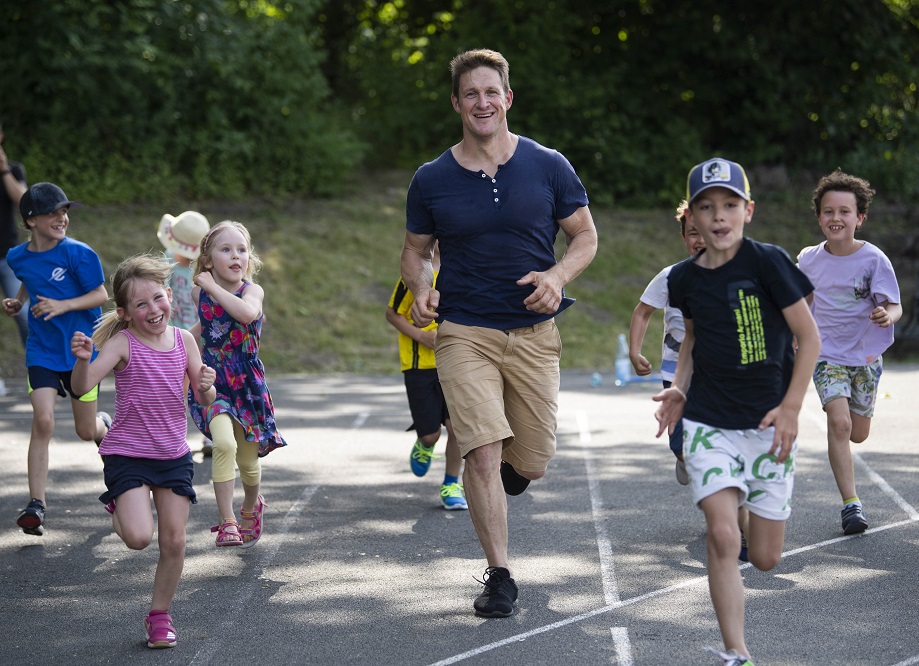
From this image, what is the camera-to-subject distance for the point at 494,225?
559 centimetres

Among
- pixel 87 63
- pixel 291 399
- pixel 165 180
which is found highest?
pixel 87 63

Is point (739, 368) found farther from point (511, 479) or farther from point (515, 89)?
point (515, 89)

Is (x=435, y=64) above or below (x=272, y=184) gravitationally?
above

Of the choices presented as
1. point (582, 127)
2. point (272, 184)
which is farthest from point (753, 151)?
point (272, 184)

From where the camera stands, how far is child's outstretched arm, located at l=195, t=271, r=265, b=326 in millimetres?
6422

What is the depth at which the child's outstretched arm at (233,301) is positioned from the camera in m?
6.42

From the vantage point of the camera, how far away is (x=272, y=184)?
21.8 meters

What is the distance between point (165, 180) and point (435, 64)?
693 centimetres

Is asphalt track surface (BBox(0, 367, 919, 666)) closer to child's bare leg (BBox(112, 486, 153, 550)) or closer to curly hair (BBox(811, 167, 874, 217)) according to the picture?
child's bare leg (BBox(112, 486, 153, 550))

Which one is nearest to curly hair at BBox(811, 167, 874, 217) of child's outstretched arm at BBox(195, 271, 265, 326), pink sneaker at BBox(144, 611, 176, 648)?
child's outstretched arm at BBox(195, 271, 265, 326)

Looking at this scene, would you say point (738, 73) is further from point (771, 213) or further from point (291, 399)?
A: point (291, 399)

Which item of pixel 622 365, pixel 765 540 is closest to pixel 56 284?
pixel 765 540

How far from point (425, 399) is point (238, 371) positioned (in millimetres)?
1464

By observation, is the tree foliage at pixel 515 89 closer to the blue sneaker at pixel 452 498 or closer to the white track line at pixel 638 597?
the blue sneaker at pixel 452 498
